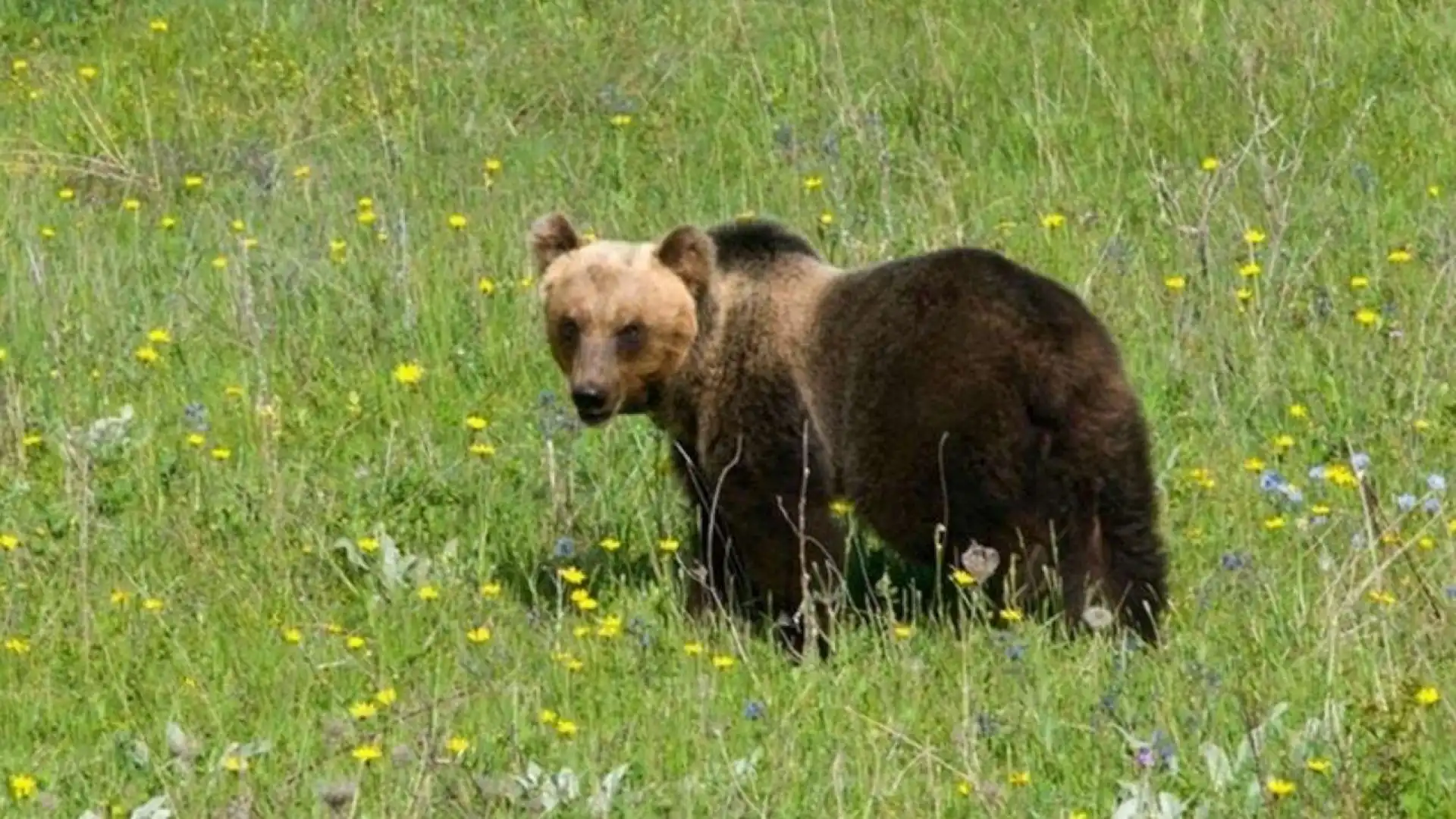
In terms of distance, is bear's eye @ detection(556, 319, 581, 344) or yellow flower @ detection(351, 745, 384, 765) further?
bear's eye @ detection(556, 319, 581, 344)

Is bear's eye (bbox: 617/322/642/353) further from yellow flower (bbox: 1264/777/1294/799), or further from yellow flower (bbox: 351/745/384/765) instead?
yellow flower (bbox: 1264/777/1294/799)

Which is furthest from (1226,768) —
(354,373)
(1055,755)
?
(354,373)

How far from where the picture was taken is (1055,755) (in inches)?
227

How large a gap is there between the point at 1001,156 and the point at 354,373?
2.94m

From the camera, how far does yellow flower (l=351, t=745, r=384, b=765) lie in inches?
218

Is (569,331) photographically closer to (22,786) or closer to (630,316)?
(630,316)

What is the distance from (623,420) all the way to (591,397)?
4.03ft

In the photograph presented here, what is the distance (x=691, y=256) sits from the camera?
750 centimetres

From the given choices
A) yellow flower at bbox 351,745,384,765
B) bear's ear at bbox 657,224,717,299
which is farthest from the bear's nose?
yellow flower at bbox 351,745,384,765

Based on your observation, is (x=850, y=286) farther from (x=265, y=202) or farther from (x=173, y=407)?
(x=265, y=202)

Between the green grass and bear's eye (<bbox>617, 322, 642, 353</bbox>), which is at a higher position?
bear's eye (<bbox>617, 322, 642, 353</bbox>)

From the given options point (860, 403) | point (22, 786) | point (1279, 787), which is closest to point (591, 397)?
point (860, 403)

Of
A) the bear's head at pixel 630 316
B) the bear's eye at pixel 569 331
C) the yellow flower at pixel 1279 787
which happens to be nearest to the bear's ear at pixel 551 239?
the bear's head at pixel 630 316

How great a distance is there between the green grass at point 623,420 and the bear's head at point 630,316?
39 cm
